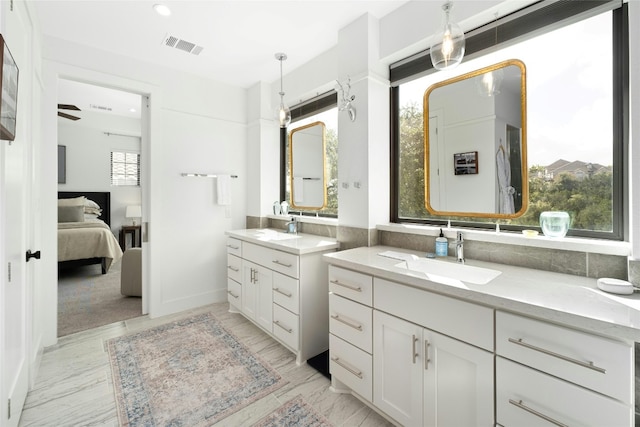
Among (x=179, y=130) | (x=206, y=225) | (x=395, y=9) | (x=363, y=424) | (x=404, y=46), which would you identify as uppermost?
(x=395, y=9)

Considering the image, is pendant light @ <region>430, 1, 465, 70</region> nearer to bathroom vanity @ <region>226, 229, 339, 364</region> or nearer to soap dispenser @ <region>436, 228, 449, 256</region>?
soap dispenser @ <region>436, 228, 449, 256</region>

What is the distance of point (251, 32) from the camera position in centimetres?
248

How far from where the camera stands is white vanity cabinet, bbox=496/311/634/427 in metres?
0.90

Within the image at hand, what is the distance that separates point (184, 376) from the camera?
6.68ft

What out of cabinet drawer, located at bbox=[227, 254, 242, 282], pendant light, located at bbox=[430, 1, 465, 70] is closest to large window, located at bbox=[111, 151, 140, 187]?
cabinet drawer, located at bbox=[227, 254, 242, 282]

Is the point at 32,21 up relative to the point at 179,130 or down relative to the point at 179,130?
up

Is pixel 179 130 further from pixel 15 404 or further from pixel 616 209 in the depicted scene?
pixel 616 209

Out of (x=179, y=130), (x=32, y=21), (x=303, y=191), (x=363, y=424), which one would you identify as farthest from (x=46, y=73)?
(x=363, y=424)

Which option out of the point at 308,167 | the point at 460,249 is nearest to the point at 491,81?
the point at 460,249

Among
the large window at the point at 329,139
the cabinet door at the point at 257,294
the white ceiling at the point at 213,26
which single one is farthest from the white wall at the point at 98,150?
the large window at the point at 329,139

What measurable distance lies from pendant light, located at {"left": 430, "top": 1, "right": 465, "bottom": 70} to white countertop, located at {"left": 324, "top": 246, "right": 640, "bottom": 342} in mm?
1135

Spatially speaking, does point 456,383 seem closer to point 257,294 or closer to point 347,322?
point 347,322

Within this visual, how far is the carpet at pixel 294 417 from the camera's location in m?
1.60

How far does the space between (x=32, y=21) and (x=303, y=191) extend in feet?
8.27
